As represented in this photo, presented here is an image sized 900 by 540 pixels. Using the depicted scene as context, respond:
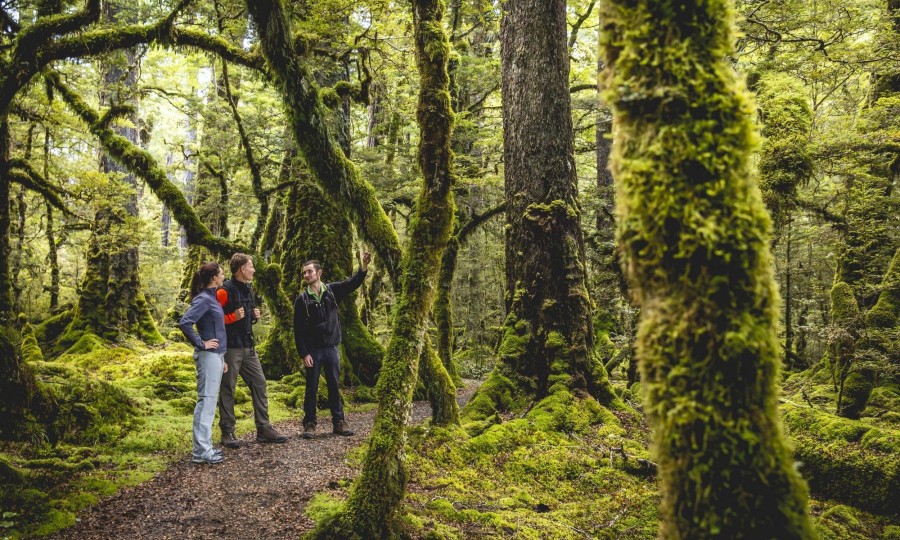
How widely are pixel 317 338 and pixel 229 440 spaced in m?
1.90

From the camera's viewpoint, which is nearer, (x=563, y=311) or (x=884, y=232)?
(x=563, y=311)

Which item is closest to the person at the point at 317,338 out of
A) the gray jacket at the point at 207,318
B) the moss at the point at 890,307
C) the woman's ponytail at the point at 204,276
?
the gray jacket at the point at 207,318

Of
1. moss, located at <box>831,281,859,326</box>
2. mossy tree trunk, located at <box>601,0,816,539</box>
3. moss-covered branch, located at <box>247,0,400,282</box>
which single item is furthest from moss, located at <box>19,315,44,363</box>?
moss, located at <box>831,281,859,326</box>

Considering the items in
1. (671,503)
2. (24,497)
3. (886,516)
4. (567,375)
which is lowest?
(886,516)

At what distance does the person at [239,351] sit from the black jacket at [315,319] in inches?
25.9

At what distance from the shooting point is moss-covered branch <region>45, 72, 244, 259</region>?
27.7 feet

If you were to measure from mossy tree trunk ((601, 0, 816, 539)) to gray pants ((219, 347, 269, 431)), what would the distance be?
6.57m

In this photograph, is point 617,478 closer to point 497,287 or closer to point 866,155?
point 866,155

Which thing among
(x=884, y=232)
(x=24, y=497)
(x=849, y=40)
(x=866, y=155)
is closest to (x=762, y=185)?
(x=866, y=155)

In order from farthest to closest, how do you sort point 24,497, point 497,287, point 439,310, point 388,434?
point 497,287 < point 439,310 < point 24,497 < point 388,434

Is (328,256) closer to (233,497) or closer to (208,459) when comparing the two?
(208,459)

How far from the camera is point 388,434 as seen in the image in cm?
368

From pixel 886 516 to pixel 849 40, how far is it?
32.0 feet

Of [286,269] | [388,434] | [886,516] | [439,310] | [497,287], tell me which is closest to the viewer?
[388,434]
